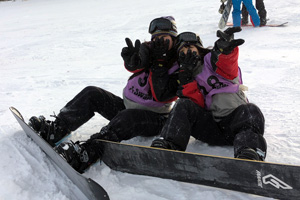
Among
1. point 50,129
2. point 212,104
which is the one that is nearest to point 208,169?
point 212,104

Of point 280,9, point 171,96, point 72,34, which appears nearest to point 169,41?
point 171,96

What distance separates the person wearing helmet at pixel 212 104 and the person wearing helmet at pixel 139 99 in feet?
0.54

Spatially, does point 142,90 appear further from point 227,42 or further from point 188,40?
point 227,42

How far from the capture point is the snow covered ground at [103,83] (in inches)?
72.2

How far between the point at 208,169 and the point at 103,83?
273 centimetres

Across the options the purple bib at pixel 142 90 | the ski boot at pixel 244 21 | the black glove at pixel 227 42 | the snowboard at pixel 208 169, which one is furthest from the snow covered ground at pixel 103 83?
the black glove at pixel 227 42

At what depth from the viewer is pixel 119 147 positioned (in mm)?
1894

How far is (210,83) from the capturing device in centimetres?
217

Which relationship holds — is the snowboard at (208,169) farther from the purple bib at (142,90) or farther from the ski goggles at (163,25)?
the ski goggles at (163,25)

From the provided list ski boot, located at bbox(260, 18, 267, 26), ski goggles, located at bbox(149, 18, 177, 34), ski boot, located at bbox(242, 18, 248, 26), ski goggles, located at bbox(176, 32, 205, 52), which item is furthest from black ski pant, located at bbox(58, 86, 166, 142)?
ski boot, located at bbox(242, 18, 248, 26)

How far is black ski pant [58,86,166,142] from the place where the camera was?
85.9 inches

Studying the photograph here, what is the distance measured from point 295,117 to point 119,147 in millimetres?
1601

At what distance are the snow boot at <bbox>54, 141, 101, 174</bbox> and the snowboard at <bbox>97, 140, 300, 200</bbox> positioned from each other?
0.25ft

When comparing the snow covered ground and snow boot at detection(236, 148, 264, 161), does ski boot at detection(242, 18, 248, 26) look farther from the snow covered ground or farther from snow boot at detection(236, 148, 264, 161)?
snow boot at detection(236, 148, 264, 161)
